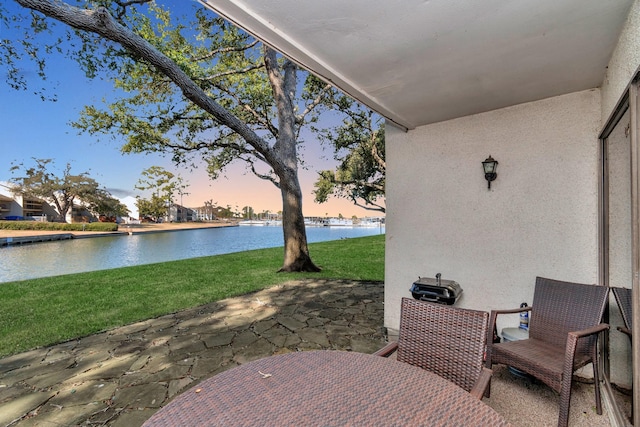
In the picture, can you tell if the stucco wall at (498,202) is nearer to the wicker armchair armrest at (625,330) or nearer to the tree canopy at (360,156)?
the wicker armchair armrest at (625,330)

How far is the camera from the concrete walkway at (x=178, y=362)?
2.00m

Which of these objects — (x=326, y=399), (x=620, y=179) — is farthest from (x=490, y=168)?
(x=326, y=399)

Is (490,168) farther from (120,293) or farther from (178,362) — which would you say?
(120,293)

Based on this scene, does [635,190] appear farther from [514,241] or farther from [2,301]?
[2,301]

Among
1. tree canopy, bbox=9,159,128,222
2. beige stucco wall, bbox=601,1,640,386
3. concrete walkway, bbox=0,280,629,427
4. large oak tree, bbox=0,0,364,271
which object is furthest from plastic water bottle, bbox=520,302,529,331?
tree canopy, bbox=9,159,128,222

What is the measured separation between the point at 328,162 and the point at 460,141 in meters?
10.0

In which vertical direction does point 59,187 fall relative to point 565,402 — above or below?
above

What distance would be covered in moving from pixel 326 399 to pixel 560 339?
2.19m

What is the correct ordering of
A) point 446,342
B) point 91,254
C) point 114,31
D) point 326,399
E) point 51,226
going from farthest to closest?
point 51,226 < point 91,254 < point 114,31 < point 446,342 < point 326,399

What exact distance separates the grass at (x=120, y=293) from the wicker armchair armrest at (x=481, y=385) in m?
4.46

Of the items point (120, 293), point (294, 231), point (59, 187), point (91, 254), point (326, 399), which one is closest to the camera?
point (326, 399)

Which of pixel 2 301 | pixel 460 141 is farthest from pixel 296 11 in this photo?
pixel 2 301

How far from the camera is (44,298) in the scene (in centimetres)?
556

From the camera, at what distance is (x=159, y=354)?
290cm
